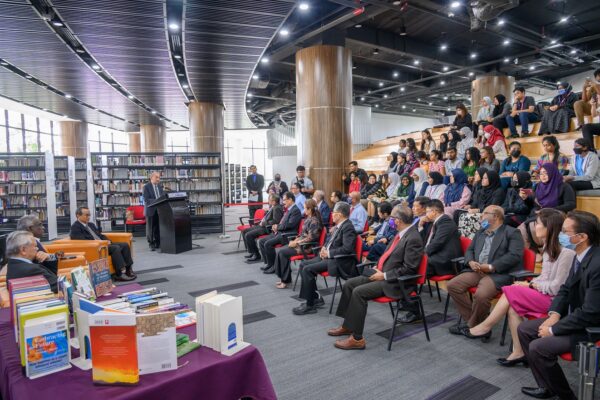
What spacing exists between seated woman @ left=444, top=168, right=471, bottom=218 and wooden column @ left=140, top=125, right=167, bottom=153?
630 inches

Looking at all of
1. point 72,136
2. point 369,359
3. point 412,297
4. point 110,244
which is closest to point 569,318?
point 412,297

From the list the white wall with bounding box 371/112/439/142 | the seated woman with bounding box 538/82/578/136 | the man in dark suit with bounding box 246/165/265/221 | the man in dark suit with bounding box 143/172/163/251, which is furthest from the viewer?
the white wall with bounding box 371/112/439/142

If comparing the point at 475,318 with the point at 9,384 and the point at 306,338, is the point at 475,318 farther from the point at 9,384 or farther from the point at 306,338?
the point at 9,384

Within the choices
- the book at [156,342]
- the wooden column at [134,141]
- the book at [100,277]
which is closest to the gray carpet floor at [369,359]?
the book at [156,342]

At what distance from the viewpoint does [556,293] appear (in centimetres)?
283

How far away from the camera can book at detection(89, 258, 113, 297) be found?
Result: 254 centimetres

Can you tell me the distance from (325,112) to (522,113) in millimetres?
4191

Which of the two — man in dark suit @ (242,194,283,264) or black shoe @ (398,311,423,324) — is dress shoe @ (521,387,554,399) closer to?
black shoe @ (398,311,423,324)

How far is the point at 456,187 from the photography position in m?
5.94

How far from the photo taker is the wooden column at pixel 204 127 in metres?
13.1

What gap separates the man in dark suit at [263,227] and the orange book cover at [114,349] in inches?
203

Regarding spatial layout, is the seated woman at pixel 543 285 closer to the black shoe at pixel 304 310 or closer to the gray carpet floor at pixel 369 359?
the gray carpet floor at pixel 369 359

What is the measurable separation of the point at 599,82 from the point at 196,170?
29.8ft

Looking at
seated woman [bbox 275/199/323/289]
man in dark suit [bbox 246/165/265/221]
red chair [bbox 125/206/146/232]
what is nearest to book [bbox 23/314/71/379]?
seated woman [bbox 275/199/323/289]
